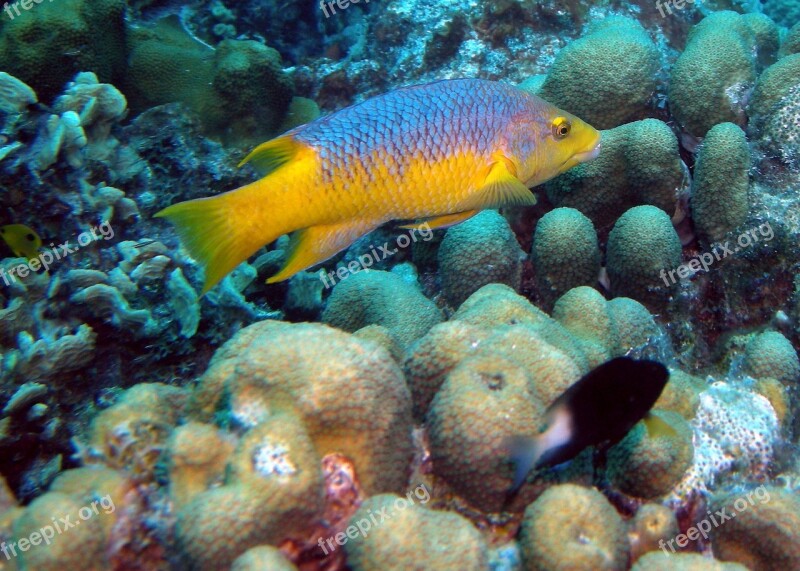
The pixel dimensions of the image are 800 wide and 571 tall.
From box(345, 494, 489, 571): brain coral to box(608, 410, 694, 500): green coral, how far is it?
Answer: 0.96m

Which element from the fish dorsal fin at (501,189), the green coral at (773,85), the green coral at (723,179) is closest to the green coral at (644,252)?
the green coral at (723,179)

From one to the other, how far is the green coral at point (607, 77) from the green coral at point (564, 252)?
110cm

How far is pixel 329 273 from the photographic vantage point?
5754 mm

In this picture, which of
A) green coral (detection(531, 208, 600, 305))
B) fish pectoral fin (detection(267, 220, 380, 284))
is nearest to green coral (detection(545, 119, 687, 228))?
green coral (detection(531, 208, 600, 305))

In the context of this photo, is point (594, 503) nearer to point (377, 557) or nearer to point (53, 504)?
point (377, 557)

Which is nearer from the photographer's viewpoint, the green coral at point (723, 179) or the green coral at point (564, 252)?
the green coral at point (723, 179)

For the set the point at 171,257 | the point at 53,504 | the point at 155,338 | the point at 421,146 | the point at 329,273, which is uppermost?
the point at 421,146

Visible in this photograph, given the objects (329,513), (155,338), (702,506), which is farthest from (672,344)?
(155,338)

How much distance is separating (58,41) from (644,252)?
5507 millimetres

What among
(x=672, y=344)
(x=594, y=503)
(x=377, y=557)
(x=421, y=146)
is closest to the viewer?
(x=377, y=557)

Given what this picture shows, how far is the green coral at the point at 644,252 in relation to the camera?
3.95m

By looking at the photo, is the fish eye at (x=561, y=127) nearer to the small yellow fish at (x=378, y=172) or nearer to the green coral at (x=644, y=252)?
the small yellow fish at (x=378, y=172)

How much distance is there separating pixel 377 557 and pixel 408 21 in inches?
262

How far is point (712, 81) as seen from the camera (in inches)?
174
